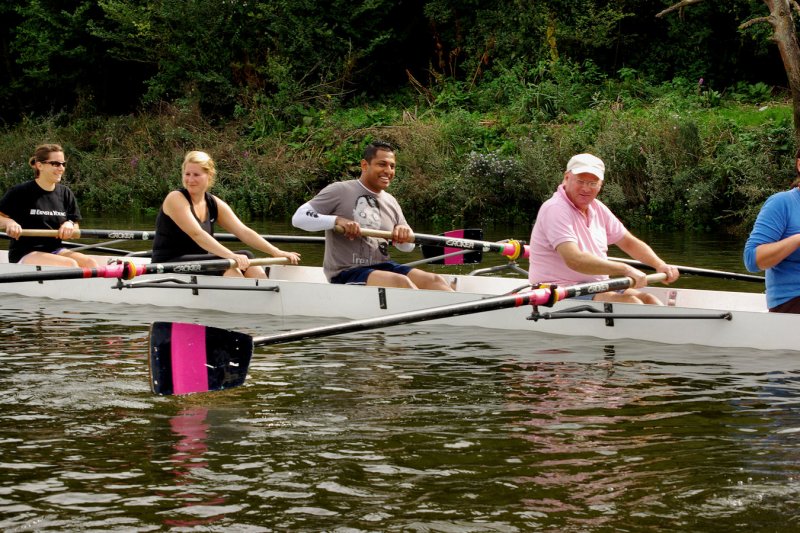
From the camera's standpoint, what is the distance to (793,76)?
17953 millimetres

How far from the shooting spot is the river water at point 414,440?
500 cm

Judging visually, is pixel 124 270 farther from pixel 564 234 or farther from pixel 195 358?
pixel 564 234

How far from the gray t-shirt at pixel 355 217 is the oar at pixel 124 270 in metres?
0.67

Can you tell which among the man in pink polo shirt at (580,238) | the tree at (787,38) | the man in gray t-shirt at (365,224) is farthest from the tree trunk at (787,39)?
the man in pink polo shirt at (580,238)

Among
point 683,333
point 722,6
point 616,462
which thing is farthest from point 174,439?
point 722,6

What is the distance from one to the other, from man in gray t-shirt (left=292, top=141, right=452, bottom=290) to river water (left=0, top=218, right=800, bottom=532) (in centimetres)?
79

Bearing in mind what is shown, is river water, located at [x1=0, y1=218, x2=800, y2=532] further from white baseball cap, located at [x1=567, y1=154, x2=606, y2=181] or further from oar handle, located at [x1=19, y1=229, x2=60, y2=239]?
oar handle, located at [x1=19, y1=229, x2=60, y2=239]

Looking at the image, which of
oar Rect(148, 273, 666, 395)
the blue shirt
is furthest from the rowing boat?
oar Rect(148, 273, 666, 395)

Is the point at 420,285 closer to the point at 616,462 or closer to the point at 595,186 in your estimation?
the point at 595,186

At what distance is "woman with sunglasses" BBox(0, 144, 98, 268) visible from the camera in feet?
38.4

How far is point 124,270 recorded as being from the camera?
9359 mm

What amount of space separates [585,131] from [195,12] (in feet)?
42.1

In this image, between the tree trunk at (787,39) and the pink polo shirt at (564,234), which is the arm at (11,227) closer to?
the pink polo shirt at (564,234)

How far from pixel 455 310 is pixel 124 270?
3.22 m
